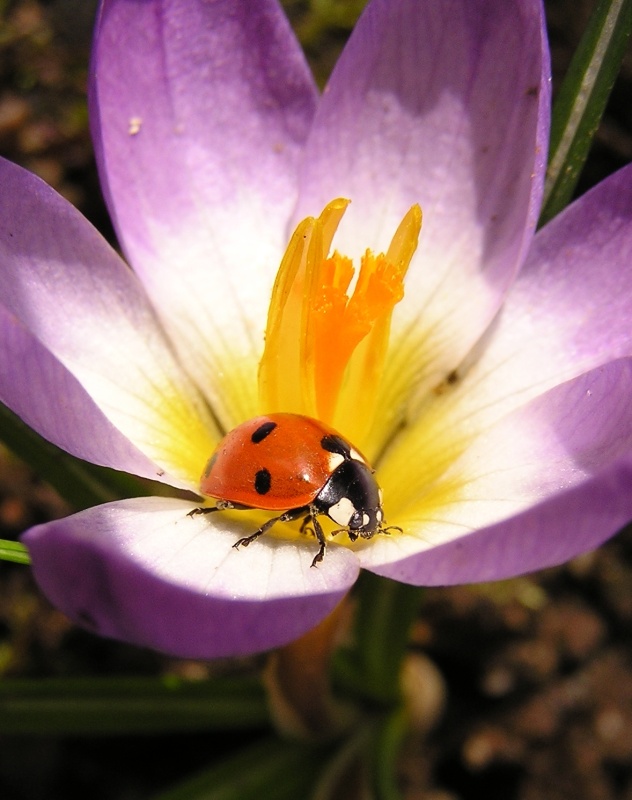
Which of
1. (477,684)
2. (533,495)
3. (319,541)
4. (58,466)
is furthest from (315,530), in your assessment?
(477,684)

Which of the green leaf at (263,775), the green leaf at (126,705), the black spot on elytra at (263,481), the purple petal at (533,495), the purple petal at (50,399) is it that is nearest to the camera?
the purple petal at (533,495)

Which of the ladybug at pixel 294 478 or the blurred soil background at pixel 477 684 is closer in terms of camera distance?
the ladybug at pixel 294 478

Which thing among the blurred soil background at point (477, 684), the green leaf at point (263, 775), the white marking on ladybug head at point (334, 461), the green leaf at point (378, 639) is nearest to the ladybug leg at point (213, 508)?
the white marking on ladybug head at point (334, 461)

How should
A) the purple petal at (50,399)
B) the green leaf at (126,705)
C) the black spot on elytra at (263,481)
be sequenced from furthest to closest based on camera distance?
the green leaf at (126,705) < the black spot on elytra at (263,481) < the purple petal at (50,399)

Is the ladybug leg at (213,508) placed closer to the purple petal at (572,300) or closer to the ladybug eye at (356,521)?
the ladybug eye at (356,521)

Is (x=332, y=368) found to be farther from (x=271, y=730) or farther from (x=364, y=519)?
(x=271, y=730)

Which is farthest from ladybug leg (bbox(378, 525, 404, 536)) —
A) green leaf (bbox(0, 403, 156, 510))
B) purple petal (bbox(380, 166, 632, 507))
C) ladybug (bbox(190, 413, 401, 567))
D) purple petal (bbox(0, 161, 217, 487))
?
green leaf (bbox(0, 403, 156, 510))
